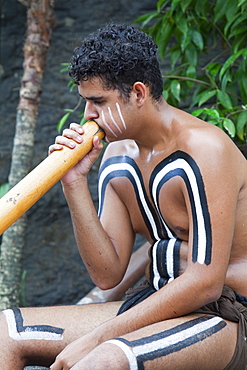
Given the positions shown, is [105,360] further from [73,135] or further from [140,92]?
[140,92]

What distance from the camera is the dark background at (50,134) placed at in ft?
14.2

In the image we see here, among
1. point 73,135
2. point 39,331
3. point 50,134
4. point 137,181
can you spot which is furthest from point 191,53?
point 39,331

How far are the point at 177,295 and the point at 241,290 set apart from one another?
32cm

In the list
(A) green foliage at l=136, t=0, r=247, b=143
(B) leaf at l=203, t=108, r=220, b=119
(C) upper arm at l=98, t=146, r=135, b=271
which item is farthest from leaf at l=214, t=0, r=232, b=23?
(C) upper arm at l=98, t=146, r=135, b=271

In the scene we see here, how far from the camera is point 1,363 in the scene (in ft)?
6.31

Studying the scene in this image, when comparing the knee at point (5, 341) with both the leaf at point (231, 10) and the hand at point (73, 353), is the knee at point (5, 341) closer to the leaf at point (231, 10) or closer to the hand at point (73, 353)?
the hand at point (73, 353)

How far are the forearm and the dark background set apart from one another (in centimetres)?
207

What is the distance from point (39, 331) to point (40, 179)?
1.75 ft

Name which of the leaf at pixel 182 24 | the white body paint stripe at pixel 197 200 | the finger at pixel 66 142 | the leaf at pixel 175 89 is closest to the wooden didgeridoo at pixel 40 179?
the finger at pixel 66 142

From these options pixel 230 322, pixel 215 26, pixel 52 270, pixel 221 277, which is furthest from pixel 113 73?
pixel 52 270

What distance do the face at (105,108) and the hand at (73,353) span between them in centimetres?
71

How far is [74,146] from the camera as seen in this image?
2.03m

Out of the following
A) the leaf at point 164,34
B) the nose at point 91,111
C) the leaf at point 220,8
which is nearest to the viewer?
the nose at point 91,111

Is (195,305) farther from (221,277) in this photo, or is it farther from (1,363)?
(1,363)
